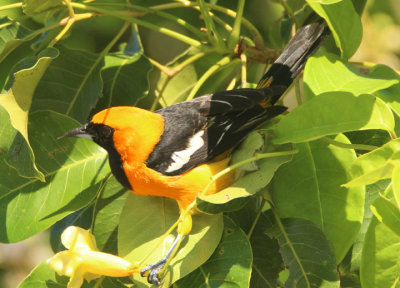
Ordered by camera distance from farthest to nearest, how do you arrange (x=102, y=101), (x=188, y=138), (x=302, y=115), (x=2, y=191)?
(x=102, y=101)
(x=188, y=138)
(x=2, y=191)
(x=302, y=115)

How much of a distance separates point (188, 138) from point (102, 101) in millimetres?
441

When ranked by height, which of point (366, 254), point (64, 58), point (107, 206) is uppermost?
point (64, 58)

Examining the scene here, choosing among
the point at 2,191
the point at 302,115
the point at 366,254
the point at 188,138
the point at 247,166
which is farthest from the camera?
the point at 188,138

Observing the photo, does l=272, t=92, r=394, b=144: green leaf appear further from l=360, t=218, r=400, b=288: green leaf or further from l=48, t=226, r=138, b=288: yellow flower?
l=48, t=226, r=138, b=288: yellow flower

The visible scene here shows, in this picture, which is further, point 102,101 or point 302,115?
point 102,101

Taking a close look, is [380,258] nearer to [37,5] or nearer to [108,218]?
[108,218]

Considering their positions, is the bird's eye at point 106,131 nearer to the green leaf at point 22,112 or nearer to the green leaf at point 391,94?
the green leaf at point 22,112

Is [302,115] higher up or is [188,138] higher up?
[302,115]

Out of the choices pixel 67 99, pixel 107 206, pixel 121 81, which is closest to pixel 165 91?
pixel 121 81

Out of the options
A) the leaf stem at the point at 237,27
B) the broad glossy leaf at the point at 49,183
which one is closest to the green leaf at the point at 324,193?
the leaf stem at the point at 237,27

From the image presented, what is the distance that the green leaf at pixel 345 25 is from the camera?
2096 mm

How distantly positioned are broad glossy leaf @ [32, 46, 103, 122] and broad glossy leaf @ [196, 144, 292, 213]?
0.80 meters

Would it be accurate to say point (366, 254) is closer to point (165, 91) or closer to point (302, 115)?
point (302, 115)

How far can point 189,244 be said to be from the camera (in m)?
1.92
